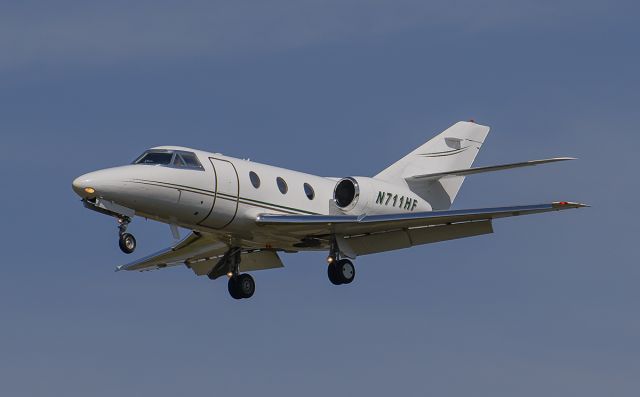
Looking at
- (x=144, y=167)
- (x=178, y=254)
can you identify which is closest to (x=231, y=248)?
(x=178, y=254)

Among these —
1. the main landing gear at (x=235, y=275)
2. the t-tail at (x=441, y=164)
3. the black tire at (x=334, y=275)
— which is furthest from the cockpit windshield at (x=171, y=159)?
the t-tail at (x=441, y=164)

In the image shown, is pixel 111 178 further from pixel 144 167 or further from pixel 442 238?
pixel 442 238

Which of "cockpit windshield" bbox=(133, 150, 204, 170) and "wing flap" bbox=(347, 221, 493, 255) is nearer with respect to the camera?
"cockpit windshield" bbox=(133, 150, 204, 170)

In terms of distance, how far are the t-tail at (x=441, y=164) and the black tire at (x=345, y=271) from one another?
3.47 meters

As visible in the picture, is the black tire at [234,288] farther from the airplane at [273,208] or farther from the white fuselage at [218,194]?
the white fuselage at [218,194]

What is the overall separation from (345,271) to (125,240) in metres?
5.49

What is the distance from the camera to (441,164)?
1543 inches

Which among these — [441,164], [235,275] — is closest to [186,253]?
[235,275]

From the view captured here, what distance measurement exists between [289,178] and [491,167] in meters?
4.60

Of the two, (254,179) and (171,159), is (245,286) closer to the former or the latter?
(254,179)

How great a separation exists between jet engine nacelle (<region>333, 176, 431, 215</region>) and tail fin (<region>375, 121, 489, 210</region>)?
728 mm

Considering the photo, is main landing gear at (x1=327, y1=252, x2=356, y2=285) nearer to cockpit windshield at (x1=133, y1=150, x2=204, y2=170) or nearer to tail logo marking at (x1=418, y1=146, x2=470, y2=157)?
cockpit windshield at (x1=133, y1=150, x2=204, y2=170)

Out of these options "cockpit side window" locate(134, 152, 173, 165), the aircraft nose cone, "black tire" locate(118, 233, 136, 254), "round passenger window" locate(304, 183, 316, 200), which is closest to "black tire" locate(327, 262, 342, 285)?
"round passenger window" locate(304, 183, 316, 200)

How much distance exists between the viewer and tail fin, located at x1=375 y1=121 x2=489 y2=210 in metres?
38.1
